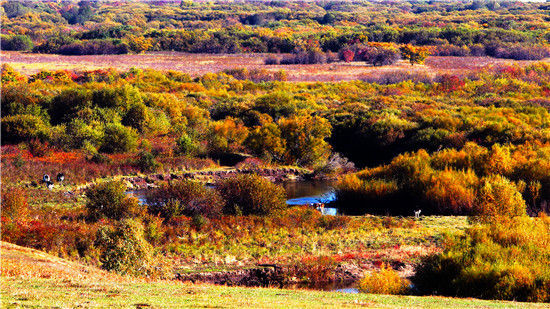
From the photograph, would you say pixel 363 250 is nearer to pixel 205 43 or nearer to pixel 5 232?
pixel 5 232

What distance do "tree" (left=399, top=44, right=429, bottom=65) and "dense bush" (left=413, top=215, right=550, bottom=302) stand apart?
83301mm

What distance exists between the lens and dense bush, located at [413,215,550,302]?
15734 mm

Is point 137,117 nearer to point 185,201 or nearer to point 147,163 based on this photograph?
point 147,163

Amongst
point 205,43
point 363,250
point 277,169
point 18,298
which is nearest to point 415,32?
point 205,43

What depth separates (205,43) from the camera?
118688 mm

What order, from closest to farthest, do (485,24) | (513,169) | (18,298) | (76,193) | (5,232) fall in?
(18,298)
(5,232)
(513,169)
(76,193)
(485,24)

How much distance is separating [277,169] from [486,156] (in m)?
14.8

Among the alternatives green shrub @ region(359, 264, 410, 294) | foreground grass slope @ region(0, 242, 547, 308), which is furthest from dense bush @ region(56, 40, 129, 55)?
green shrub @ region(359, 264, 410, 294)

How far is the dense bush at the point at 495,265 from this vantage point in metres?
15.7

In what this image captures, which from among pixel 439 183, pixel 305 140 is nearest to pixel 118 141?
pixel 305 140

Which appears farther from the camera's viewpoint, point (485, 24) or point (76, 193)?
point (485, 24)

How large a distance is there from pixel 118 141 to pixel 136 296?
3340 cm

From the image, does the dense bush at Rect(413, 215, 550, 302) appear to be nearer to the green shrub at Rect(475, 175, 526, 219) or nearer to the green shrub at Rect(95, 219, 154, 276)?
the green shrub at Rect(475, 175, 526, 219)

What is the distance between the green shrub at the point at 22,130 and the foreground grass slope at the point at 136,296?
1138 inches
